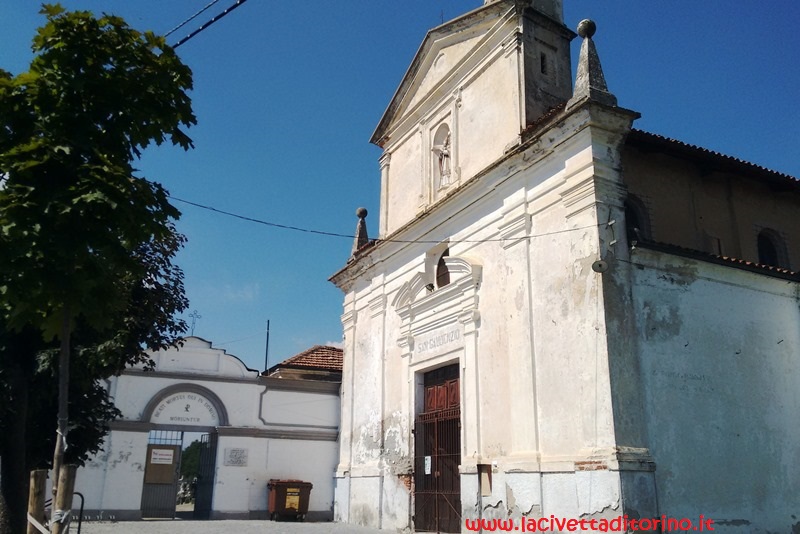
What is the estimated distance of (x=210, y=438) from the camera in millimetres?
19938

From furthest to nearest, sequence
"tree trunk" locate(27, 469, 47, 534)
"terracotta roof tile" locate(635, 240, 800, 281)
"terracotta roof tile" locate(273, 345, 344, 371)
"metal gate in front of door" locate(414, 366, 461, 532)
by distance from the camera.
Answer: "terracotta roof tile" locate(273, 345, 344, 371)
"metal gate in front of door" locate(414, 366, 461, 532)
"terracotta roof tile" locate(635, 240, 800, 281)
"tree trunk" locate(27, 469, 47, 534)

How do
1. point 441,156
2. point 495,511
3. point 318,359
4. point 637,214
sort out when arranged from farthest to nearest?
1. point 318,359
2. point 441,156
3. point 637,214
4. point 495,511

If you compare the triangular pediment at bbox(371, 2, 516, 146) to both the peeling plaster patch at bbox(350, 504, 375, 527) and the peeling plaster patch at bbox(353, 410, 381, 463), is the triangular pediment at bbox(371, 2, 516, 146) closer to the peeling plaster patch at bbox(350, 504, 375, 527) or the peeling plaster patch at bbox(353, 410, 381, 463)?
the peeling plaster patch at bbox(353, 410, 381, 463)

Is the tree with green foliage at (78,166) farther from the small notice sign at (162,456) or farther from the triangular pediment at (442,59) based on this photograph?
the small notice sign at (162,456)

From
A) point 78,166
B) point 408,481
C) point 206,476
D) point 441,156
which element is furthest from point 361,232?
point 78,166

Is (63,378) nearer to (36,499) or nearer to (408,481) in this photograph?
(36,499)

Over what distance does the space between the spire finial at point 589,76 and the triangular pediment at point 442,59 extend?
7.59ft

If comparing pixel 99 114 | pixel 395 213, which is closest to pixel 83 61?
pixel 99 114

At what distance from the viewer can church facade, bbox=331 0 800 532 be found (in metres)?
9.44

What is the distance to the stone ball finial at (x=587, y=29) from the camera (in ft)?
35.7

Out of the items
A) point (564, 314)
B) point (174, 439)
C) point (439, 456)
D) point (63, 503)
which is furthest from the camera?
point (174, 439)

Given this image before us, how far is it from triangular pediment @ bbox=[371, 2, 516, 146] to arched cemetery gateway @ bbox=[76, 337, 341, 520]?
807 centimetres

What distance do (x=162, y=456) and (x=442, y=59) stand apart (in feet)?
41.5

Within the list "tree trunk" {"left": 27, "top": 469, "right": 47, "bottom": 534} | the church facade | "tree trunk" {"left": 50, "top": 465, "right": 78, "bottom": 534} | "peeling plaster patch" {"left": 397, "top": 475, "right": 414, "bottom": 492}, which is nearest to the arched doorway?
the church facade
